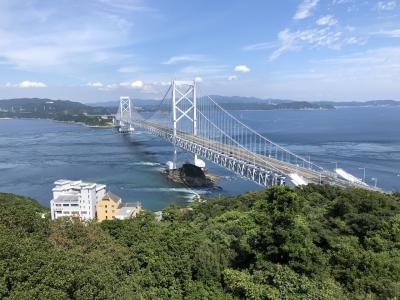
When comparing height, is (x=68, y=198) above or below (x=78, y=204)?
above

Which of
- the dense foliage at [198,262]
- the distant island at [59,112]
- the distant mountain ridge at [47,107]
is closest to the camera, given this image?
the dense foliage at [198,262]

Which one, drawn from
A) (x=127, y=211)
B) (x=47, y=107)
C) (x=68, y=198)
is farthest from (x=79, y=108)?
(x=127, y=211)

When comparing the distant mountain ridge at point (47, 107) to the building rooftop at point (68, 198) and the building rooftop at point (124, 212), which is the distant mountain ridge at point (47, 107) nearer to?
the building rooftop at point (68, 198)

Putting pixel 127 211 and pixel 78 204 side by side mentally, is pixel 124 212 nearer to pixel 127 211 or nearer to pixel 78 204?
pixel 127 211

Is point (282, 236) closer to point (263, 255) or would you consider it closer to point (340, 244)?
point (263, 255)

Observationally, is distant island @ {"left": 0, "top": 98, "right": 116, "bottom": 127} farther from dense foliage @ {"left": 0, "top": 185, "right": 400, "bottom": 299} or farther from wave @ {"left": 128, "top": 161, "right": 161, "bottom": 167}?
dense foliage @ {"left": 0, "top": 185, "right": 400, "bottom": 299}

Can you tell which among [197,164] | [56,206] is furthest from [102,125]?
[56,206]

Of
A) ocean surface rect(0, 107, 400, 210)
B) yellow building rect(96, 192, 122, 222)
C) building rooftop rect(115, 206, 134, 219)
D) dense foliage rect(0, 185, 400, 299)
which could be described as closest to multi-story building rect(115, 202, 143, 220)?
building rooftop rect(115, 206, 134, 219)

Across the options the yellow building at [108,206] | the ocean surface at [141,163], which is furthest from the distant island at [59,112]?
the yellow building at [108,206]
